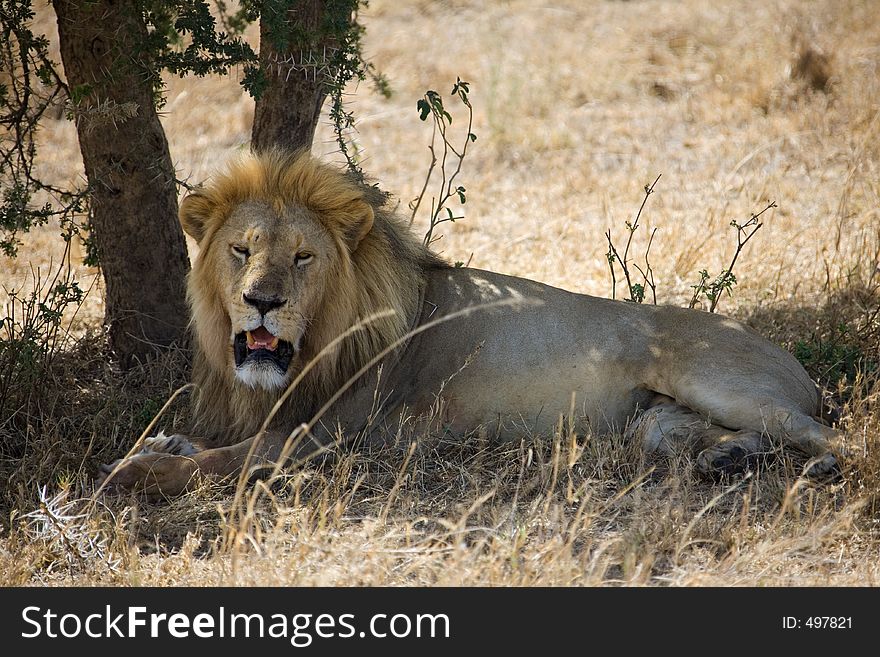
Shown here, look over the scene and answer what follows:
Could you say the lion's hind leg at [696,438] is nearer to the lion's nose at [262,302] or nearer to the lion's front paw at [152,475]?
the lion's nose at [262,302]

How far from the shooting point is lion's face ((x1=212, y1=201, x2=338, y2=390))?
3908mm

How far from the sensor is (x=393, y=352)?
4480mm

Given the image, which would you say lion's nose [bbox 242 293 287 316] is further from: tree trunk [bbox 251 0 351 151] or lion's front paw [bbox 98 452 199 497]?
tree trunk [bbox 251 0 351 151]

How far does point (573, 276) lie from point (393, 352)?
2.56 m

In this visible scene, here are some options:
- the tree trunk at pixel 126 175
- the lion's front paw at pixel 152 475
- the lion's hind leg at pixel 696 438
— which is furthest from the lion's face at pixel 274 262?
the lion's hind leg at pixel 696 438

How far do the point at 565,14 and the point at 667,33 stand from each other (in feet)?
5.16

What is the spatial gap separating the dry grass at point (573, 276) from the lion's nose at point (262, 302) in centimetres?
64

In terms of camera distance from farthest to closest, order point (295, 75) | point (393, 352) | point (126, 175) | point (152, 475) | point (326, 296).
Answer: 1. point (295, 75)
2. point (126, 175)
3. point (393, 352)
4. point (326, 296)
5. point (152, 475)

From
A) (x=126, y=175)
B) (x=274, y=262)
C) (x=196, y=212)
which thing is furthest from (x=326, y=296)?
(x=126, y=175)

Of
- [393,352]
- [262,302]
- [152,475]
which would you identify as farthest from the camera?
[393,352]

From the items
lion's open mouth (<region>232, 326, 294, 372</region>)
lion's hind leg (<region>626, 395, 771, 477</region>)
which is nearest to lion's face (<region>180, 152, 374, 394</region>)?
lion's open mouth (<region>232, 326, 294, 372</region>)

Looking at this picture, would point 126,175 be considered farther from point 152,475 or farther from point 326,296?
point 152,475
